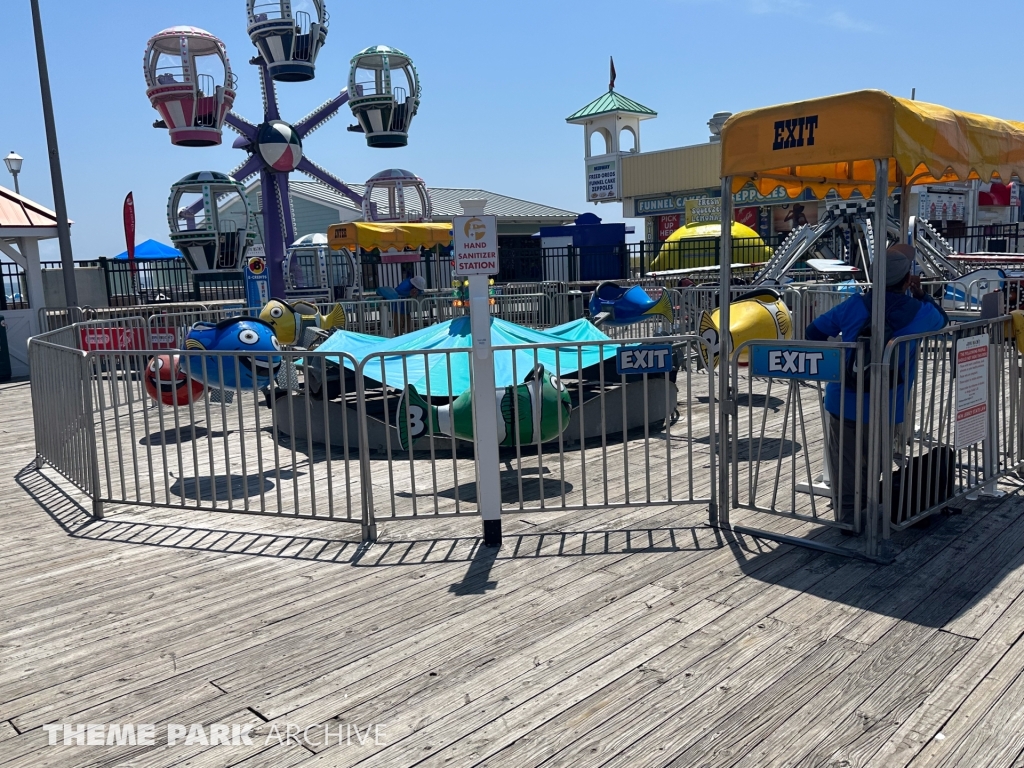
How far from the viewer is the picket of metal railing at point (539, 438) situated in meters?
5.77

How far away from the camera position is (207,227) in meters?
19.2

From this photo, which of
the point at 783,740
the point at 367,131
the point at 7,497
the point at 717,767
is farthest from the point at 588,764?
the point at 367,131

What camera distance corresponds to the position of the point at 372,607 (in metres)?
4.67

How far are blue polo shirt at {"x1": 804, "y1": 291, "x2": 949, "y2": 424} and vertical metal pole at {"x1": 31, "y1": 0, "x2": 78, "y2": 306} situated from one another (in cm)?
1520

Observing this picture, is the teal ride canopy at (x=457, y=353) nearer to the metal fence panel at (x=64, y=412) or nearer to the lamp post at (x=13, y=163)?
the metal fence panel at (x=64, y=412)

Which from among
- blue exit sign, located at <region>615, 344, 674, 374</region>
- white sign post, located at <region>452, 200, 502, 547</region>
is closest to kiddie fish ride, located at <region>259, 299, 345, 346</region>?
white sign post, located at <region>452, 200, 502, 547</region>

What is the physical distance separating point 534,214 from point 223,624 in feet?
124

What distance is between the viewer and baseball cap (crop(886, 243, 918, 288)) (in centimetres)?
511

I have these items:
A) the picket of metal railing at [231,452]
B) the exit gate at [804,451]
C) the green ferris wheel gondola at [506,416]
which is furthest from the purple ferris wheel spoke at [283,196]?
the exit gate at [804,451]

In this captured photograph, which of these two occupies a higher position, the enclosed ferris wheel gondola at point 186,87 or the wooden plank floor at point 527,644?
the enclosed ferris wheel gondola at point 186,87

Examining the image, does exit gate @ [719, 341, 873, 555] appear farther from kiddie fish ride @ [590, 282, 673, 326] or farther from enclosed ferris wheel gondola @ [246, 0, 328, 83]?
enclosed ferris wheel gondola @ [246, 0, 328, 83]

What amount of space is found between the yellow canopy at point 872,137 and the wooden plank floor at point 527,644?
2383mm

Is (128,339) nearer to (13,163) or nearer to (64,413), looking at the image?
(64,413)

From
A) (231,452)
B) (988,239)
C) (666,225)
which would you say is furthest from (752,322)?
(666,225)
